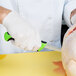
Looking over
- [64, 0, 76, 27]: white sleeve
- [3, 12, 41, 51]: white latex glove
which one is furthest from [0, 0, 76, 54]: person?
[3, 12, 41, 51]: white latex glove

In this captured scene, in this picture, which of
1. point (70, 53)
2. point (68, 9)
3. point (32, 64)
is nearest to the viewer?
point (70, 53)

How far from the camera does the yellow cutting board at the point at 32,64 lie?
2.95 ft

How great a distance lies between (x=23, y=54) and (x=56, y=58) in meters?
0.18

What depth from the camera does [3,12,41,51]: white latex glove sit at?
2.63 ft

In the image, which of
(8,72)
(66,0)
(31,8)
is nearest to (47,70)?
(8,72)

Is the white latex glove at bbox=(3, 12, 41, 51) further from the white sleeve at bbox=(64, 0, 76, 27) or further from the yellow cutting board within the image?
the white sleeve at bbox=(64, 0, 76, 27)

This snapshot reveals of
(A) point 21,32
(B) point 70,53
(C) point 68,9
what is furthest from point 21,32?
(C) point 68,9

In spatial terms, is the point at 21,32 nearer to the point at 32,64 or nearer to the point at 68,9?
the point at 32,64

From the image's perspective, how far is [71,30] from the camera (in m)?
0.80

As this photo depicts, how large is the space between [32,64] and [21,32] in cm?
23

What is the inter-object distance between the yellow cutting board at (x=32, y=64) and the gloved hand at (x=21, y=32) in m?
0.15

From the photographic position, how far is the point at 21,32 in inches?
31.5

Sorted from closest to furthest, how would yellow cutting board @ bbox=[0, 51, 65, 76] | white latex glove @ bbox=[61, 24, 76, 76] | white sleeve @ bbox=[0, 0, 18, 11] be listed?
white latex glove @ bbox=[61, 24, 76, 76] < yellow cutting board @ bbox=[0, 51, 65, 76] < white sleeve @ bbox=[0, 0, 18, 11]

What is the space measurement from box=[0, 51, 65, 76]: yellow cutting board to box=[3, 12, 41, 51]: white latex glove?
0.48 ft
